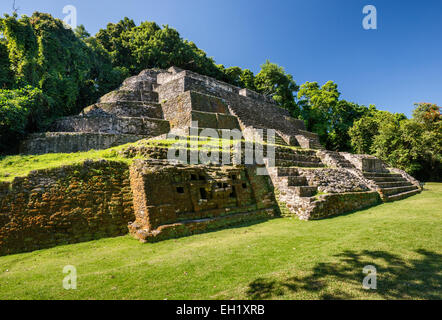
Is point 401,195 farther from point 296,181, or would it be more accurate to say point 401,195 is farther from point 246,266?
point 246,266

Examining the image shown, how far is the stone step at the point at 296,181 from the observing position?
8.19 meters

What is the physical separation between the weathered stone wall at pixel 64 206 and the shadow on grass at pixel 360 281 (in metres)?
4.16

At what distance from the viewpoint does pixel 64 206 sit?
5176mm

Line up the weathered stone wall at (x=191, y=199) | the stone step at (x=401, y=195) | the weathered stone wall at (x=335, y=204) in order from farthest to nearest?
the stone step at (x=401, y=195) < the weathered stone wall at (x=335, y=204) < the weathered stone wall at (x=191, y=199)

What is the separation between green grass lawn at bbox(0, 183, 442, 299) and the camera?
2.97 metres

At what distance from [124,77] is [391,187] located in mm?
26117

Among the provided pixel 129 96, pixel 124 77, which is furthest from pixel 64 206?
pixel 124 77

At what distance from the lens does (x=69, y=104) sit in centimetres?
1596

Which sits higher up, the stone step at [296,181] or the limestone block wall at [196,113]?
the limestone block wall at [196,113]

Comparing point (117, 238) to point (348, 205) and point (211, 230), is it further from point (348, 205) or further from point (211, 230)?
point (348, 205)

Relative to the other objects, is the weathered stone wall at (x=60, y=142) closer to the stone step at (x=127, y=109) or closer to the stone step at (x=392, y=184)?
the stone step at (x=127, y=109)

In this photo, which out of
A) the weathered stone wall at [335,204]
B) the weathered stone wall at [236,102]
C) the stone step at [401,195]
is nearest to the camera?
the weathered stone wall at [335,204]

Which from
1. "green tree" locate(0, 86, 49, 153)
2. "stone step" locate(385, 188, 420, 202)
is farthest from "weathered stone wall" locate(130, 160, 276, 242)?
"green tree" locate(0, 86, 49, 153)

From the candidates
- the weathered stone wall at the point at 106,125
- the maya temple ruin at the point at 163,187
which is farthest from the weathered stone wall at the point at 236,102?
the weathered stone wall at the point at 106,125
